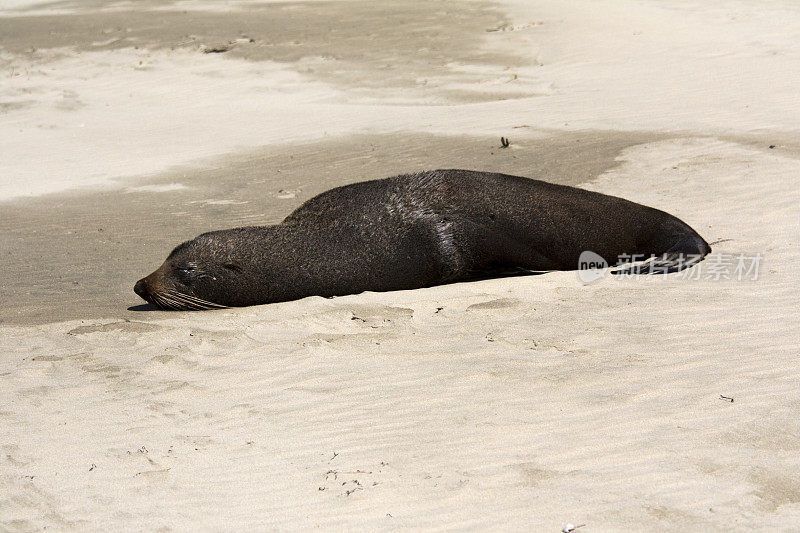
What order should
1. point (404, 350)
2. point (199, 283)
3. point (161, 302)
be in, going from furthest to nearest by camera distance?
point (199, 283) < point (161, 302) < point (404, 350)

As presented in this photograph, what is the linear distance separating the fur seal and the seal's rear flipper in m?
0.01

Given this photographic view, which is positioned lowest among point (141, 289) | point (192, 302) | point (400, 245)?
point (192, 302)

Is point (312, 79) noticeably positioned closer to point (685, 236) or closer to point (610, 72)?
point (610, 72)

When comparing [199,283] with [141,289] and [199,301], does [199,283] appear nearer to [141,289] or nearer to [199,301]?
[199,301]

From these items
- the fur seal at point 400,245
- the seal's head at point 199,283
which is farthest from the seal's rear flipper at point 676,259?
the seal's head at point 199,283

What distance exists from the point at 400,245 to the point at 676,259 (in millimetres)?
2368

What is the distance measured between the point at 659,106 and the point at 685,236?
7.03 m

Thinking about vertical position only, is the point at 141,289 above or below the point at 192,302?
above

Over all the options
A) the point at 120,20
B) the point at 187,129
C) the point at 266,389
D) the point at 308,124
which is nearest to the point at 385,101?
the point at 308,124

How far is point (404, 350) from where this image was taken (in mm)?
5875

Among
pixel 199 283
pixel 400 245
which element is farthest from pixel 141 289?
pixel 400 245

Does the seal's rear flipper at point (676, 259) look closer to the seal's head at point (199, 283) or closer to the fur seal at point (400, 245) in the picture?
the fur seal at point (400, 245)

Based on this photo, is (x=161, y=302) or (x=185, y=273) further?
(x=185, y=273)

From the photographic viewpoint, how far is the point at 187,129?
1453cm
